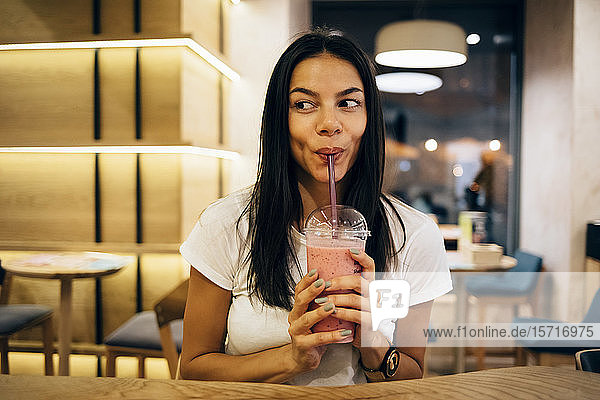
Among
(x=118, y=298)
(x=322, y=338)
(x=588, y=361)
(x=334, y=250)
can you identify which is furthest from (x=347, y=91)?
(x=118, y=298)

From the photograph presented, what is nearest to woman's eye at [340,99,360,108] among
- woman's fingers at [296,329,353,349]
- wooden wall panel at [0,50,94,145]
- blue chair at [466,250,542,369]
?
woman's fingers at [296,329,353,349]

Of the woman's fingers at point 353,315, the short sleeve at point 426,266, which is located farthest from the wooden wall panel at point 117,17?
the woman's fingers at point 353,315

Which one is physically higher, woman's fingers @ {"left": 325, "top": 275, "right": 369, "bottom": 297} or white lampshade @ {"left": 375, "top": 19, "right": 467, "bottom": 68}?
white lampshade @ {"left": 375, "top": 19, "right": 467, "bottom": 68}

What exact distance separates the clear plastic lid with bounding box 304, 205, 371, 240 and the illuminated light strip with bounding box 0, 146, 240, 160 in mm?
1025

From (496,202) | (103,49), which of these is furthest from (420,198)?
(103,49)

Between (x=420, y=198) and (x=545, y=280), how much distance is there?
1.21m

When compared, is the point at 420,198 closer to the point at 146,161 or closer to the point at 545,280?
the point at 545,280

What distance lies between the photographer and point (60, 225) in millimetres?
2098

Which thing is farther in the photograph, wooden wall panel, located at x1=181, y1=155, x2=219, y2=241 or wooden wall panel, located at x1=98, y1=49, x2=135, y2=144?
wooden wall panel, located at x1=181, y1=155, x2=219, y2=241

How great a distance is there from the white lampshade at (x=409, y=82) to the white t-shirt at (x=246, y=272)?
269 cm

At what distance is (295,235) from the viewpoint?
115 centimetres

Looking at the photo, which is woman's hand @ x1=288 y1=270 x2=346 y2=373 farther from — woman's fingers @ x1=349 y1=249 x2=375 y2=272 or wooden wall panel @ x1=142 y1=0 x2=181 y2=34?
wooden wall panel @ x1=142 y1=0 x2=181 y2=34

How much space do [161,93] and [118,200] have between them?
23.8 inches

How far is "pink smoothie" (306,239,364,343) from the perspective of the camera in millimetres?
802
